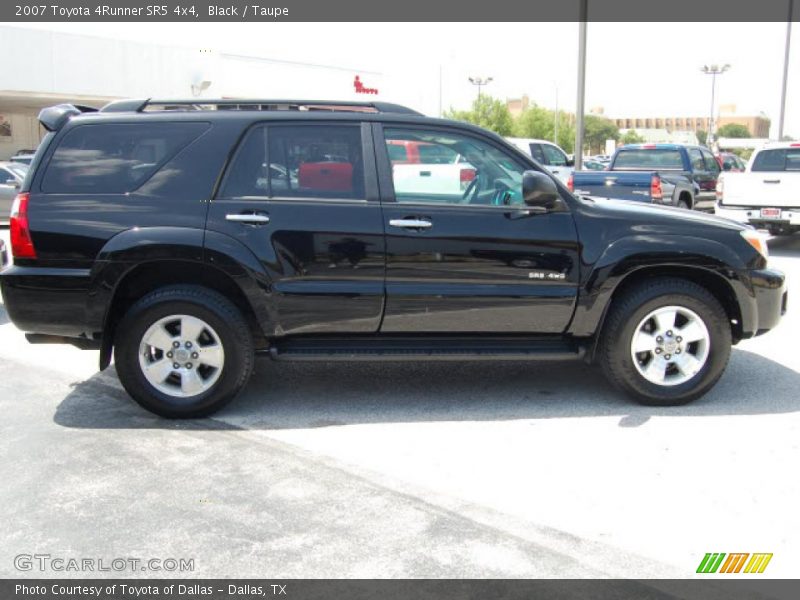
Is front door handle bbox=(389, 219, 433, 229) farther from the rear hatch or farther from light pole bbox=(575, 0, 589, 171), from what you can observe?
light pole bbox=(575, 0, 589, 171)

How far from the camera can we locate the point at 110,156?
504 cm

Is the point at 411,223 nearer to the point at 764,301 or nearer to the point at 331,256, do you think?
the point at 331,256

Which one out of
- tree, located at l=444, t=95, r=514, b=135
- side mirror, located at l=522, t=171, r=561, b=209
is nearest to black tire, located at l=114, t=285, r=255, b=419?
side mirror, located at l=522, t=171, r=561, b=209

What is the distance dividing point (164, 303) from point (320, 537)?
2109mm

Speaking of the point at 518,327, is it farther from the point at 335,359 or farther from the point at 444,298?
the point at 335,359

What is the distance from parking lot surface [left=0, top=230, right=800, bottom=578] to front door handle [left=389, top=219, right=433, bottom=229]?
1254 millimetres

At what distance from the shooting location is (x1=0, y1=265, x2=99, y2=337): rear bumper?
494 centimetres

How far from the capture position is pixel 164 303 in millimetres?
4988

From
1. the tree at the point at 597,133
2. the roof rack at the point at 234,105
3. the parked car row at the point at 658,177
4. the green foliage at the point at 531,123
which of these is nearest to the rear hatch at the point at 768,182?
the parked car row at the point at 658,177

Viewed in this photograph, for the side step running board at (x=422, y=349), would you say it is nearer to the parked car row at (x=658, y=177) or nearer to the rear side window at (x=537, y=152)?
the parked car row at (x=658, y=177)

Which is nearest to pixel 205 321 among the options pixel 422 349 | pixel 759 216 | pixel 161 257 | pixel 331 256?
pixel 161 257

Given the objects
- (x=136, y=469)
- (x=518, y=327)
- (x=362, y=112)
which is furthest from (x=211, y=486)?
(x=362, y=112)
